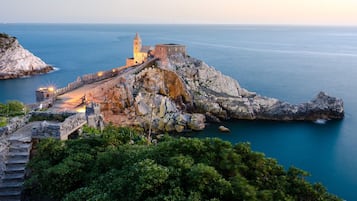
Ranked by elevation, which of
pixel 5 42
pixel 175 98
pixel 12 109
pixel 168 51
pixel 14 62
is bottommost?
pixel 175 98

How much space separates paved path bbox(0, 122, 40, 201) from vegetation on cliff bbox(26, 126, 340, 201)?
1.60ft

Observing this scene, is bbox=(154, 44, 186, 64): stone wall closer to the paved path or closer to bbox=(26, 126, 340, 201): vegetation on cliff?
the paved path

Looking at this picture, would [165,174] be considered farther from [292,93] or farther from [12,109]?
[292,93]

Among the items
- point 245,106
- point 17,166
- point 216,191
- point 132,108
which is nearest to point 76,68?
point 132,108

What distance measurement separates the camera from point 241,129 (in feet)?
112

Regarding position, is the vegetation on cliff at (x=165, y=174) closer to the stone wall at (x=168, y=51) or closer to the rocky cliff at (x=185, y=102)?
the rocky cliff at (x=185, y=102)

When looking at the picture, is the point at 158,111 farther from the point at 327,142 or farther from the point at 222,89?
the point at 327,142

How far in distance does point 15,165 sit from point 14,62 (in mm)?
53104

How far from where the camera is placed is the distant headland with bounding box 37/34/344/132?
107ft

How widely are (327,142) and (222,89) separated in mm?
13362

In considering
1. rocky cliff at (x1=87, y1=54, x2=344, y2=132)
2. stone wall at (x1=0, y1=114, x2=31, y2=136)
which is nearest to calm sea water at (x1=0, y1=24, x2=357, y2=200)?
rocky cliff at (x1=87, y1=54, x2=344, y2=132)

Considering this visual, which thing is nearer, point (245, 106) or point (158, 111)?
point (158, 111)

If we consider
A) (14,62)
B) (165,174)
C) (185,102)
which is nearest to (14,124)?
(165,174)

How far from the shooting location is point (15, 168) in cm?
1144
